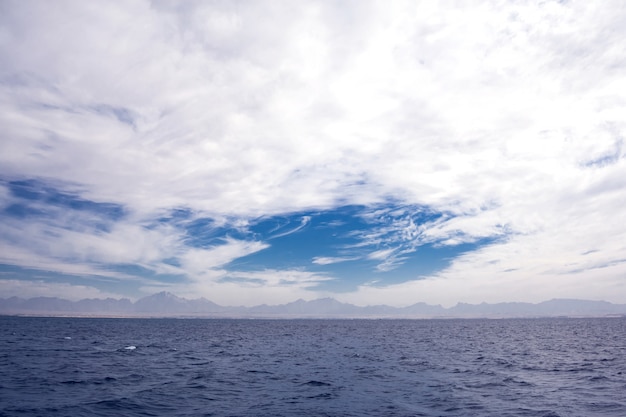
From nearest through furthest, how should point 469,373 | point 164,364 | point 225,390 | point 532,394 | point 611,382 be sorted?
1. point 532,394
2. point 225,390
3. point 611,382
4. point 469,373
5. point 164,364

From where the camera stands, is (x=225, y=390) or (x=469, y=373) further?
(x=469, y=373)

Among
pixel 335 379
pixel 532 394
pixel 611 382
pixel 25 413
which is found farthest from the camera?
pixel 335 379

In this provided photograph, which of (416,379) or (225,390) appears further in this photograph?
(416,379)

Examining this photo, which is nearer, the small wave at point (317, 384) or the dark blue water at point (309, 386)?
the dark blue water at point (309, 386)

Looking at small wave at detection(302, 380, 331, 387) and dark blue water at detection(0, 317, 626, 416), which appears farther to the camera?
small wave at detection(302, 380, 331, 387)

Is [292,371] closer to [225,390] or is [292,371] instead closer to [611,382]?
[225,390]

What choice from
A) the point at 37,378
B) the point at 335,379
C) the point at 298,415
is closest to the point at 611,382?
the point at 335,379

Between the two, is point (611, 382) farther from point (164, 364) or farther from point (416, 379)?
point (164, 364)

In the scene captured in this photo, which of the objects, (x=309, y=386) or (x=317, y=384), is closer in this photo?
(x=309, y=386)

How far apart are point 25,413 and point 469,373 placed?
42080mm

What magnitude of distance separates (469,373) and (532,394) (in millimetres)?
11793

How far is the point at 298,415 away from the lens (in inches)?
1129

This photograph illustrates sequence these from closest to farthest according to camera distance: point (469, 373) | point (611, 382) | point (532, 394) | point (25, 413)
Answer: point (25, 413) → point (532, 394) → point (611, 382) → point (469, 373)

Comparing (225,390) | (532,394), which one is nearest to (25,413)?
(225,390)
